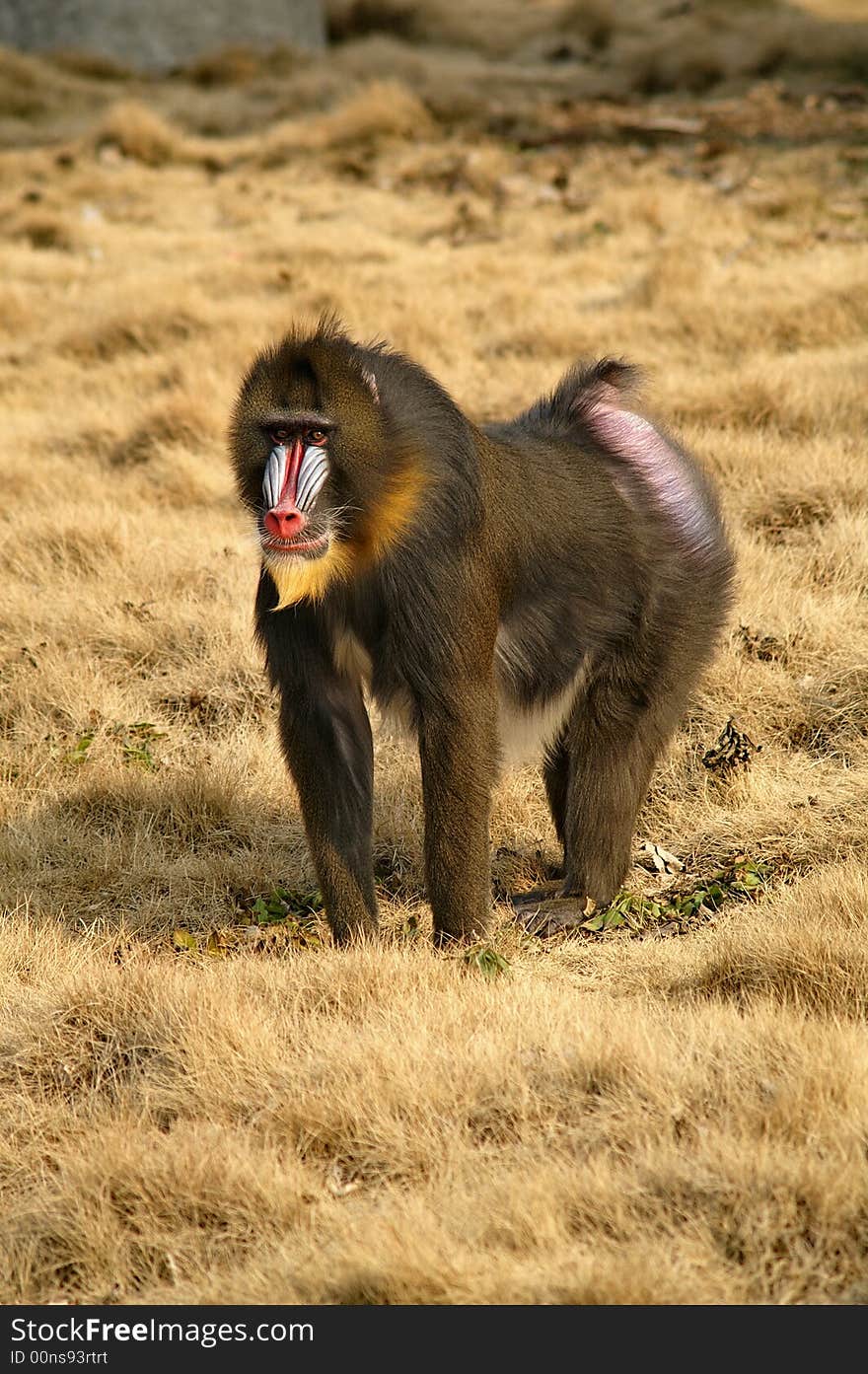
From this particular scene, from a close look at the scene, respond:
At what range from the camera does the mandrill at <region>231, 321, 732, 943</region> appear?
11.5 ft

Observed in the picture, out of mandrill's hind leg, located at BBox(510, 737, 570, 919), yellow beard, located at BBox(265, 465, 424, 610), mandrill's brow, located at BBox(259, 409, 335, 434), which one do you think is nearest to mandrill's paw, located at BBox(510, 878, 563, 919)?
mandrill's hind leg, located at BBox(510, 737, 570, 919)

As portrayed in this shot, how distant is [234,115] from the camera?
16.3 metres

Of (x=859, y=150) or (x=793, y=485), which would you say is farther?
(x=859, y=150)

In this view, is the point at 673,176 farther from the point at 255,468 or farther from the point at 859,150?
the point at 255,468

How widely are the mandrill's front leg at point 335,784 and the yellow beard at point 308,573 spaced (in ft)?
1.18

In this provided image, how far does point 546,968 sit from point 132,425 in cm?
461

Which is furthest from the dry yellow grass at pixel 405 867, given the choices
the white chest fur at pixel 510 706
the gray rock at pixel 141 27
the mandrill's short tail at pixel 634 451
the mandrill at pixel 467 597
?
the gray rock at pixel 141 27

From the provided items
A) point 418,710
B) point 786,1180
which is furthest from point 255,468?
point 786,1180

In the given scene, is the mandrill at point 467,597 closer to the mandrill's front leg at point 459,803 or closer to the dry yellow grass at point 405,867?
the mandrill's front leg at point 459,803

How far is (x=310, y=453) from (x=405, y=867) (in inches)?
64.8

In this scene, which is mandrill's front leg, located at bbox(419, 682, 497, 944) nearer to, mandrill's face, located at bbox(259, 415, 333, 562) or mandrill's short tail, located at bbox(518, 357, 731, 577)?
mandrill's face, located at bbox(259, 415, 333, 562)

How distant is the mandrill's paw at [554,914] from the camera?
14.0 feet

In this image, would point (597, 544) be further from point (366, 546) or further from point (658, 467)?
point (366, 546)

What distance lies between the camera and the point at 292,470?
11.4ft
